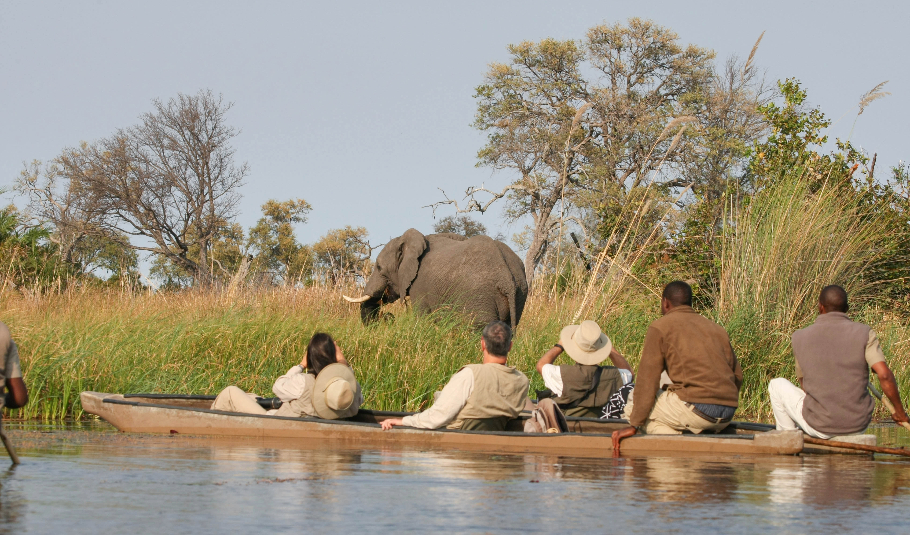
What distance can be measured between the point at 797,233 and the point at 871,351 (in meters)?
4.71

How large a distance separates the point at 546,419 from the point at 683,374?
1165 millimetres

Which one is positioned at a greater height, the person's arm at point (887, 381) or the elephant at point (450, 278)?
the elephant at point (450, 278)

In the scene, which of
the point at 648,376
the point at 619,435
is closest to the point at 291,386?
the point at 619,435

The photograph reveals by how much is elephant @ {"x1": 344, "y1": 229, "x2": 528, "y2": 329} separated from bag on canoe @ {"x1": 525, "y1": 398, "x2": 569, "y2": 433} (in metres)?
6.02

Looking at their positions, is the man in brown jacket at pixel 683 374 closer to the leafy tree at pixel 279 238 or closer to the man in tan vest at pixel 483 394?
the man in tan vest at pixel 483 394

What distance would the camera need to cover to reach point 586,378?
30.1 feet

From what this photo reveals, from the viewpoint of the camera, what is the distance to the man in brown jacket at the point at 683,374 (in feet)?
25.7

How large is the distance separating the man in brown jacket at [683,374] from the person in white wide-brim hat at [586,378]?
0.88 metres

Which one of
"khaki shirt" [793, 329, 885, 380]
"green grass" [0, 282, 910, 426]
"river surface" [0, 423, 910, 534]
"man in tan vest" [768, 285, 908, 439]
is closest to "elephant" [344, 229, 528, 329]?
"green grass" [0, 282, 910, 426]

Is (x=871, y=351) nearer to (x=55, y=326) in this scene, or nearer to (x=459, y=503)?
(x=459, y=503)

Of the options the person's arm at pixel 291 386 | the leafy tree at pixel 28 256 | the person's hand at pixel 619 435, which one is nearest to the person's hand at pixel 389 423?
the person's arm at pixel 291 386

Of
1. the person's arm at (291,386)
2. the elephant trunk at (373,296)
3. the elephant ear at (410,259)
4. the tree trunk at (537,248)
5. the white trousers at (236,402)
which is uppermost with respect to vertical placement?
the tree trunk at (537,248)

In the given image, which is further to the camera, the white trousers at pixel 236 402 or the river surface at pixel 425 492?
the white trousers at pixel 236 402

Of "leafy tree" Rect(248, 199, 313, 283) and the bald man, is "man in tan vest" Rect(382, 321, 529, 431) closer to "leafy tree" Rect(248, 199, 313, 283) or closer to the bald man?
the bald man
